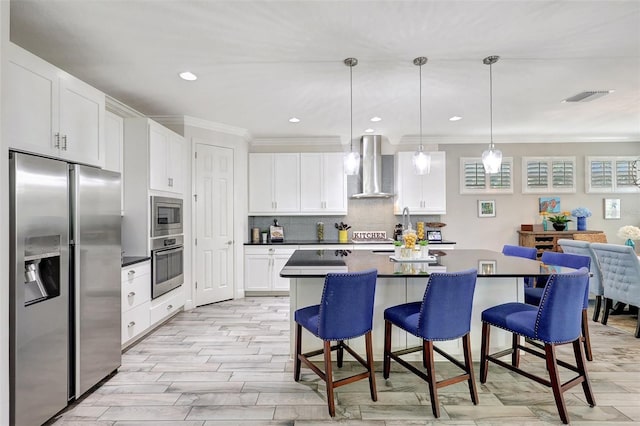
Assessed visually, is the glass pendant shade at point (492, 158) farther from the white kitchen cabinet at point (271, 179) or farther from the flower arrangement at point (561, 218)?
the flower arrangement at point (561, 218)

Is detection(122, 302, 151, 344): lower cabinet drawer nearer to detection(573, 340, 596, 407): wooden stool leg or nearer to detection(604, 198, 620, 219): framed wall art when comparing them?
detection(573, 340, 596, 407): wooden stool leg

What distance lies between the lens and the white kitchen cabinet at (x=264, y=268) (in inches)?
206

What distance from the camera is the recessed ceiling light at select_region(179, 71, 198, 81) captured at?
312cm

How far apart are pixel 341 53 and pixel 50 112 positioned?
2.09m

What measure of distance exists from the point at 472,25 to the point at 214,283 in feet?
13.9

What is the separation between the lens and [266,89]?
3.53m

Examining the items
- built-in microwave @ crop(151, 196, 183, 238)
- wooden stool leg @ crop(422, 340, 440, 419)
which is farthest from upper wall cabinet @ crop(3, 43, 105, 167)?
wooden stool leg @ crop(422, 340, 440, 419)

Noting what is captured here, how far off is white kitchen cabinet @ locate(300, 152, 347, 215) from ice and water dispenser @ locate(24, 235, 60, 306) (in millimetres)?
3673

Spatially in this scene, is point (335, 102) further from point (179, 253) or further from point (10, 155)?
point (10, 155)

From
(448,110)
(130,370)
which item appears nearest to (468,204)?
(448,110)

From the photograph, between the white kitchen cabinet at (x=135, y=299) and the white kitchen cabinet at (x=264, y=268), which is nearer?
the white kitchen cabinet at (x=135, y=299)

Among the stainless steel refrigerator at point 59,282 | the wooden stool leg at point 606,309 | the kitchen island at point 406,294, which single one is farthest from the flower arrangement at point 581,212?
the stainless steel refrigerator at point 59,282

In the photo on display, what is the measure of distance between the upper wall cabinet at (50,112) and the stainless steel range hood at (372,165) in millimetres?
3725

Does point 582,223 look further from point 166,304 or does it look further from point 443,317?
point 166,304
